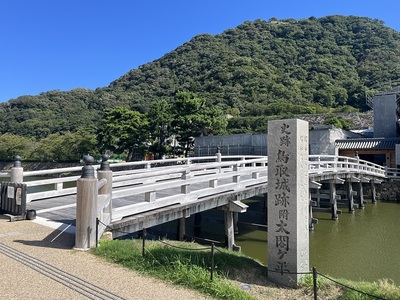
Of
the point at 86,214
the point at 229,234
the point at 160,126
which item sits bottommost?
the point at 229,234

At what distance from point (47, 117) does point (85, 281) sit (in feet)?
287

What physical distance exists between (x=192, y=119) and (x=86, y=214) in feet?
84.3

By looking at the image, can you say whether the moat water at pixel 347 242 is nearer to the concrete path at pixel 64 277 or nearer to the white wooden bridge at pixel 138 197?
the white wooden bridge at pixel 138 197

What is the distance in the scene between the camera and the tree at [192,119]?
31.1 metres

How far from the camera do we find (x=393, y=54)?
76188mm

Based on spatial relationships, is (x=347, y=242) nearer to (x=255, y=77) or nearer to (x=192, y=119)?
(x=192, y=119)

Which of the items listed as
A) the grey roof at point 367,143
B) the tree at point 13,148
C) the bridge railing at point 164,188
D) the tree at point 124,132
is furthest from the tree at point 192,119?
the tree at point 13,148

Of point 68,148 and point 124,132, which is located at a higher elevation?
point 124,132

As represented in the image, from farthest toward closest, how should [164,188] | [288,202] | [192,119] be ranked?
1. [192,119]
2. [164,188]
3. [288,202]

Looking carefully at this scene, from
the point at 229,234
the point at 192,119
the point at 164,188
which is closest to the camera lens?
the point at 164,188

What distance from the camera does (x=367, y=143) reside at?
2541 centimetres

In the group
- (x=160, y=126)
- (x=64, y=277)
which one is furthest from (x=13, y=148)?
(x=64, y=277)

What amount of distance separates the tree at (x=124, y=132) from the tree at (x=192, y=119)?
4596 millimetres

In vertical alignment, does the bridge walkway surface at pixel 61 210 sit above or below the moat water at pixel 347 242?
above
